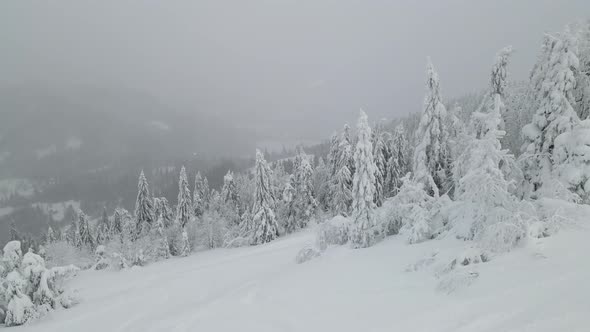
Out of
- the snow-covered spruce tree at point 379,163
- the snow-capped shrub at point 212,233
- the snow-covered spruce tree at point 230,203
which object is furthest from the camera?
the snow-covered spruce tree at point 230,203

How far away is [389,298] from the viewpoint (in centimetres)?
917

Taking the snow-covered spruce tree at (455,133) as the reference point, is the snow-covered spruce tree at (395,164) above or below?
below

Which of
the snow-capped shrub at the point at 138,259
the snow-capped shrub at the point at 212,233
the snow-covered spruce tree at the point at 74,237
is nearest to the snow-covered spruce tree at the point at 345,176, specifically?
the snow-capped shrub at the point at 212,233

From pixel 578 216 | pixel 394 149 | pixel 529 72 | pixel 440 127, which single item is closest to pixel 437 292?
pixel 578 216

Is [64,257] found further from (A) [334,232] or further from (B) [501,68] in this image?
(B) [501,68]

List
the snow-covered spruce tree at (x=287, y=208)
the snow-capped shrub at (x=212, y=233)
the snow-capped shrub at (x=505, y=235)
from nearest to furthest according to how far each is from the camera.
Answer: the snow-capped shrub at (x=505, y=235) → the snow-covered spruce tree at (x=287, y=208) → the snow-capped shrub at (x=212, y=233)

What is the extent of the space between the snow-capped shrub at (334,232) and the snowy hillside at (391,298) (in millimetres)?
3907

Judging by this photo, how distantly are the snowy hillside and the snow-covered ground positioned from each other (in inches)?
1.1

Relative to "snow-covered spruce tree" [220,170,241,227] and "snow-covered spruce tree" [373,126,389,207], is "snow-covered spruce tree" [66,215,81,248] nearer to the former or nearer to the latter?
"snow-covered spruce tree" [220,170,241,227]

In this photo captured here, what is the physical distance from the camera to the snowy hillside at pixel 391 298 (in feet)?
21.2

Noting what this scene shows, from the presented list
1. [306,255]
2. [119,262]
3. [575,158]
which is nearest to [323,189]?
[119,262]

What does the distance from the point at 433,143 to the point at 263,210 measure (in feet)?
81.6

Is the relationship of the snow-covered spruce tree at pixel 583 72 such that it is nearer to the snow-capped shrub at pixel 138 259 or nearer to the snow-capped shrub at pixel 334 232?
the snow-capped shrub at pixel 334 232

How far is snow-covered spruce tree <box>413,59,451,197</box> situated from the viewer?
22.0 meters
